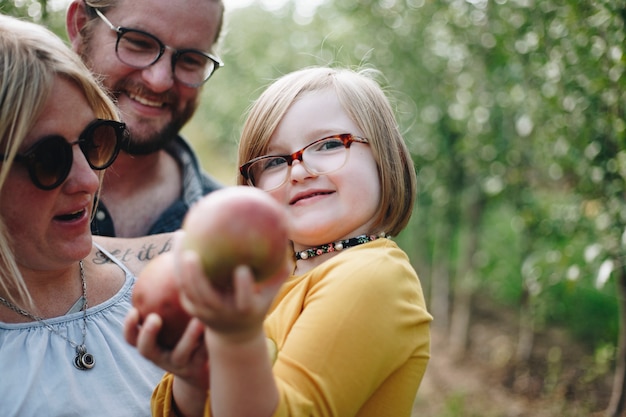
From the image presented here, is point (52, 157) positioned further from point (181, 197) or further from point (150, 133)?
point (181, 197)

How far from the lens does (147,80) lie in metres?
2.41

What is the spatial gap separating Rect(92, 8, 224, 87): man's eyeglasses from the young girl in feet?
2.84

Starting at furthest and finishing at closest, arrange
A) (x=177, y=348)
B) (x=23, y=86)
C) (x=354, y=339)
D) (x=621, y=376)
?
1. (x=621, y=376)
2. (x=23, y=86)
3. (x=354, y=339)
4. (x=177, y=348)

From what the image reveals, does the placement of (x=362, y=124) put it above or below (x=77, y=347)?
above

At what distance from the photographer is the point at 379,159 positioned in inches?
64.3

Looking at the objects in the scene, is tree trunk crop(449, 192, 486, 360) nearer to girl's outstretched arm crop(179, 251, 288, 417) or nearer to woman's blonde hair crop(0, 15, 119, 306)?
woman's blonde hair crop(0, 15, 119, 306)

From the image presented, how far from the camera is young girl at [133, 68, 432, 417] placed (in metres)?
1.06

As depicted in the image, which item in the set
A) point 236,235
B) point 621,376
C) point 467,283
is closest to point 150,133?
point 236,235

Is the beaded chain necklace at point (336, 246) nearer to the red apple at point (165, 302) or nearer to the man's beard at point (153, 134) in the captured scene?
the red apple at point (165, 302)

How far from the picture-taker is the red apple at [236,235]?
3.18 ft

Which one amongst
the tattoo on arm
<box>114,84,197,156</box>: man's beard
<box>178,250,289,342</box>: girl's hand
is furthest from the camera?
<box>114,84,197,156</box>: man's beard

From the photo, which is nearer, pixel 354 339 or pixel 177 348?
pixel 177 348

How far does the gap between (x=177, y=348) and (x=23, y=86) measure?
0.74m

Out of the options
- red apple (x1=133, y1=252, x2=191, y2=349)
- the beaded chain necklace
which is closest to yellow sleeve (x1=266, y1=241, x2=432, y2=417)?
the beaded chain necklace
